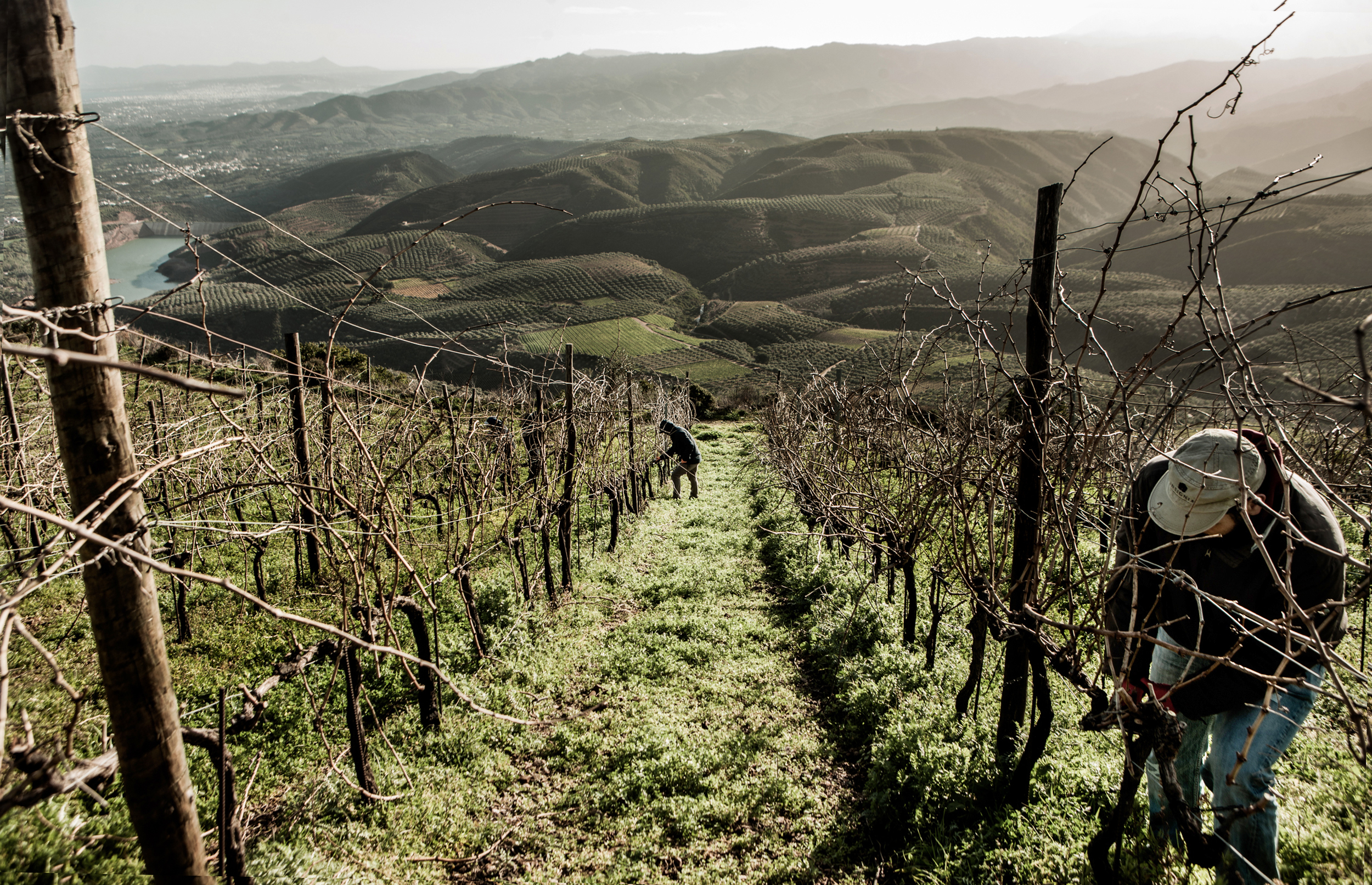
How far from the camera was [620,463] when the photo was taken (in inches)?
456

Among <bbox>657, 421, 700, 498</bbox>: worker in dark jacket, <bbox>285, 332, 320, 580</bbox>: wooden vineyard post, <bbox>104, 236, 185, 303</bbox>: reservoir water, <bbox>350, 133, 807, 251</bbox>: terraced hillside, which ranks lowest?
<bbox>104, 236, 185, 303</bbox>: reservoir water

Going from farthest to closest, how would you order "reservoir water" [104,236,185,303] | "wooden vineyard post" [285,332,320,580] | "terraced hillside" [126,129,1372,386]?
"reservoir water" [104,236,185,303], "terraced hillside" [126,129,1372,386], "wooden vineyard post" [285,332,320,580]

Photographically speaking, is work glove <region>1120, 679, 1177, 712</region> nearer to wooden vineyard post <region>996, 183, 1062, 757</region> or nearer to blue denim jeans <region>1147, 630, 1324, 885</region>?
blue denim jeans <region>1147, 630, 1324, 885</region>

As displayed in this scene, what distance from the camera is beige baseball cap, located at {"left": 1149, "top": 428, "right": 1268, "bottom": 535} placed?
239 cm

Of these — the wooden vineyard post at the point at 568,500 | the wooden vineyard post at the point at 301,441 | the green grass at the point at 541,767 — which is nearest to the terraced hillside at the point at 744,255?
the wooden vineyard post at the point at 568,500

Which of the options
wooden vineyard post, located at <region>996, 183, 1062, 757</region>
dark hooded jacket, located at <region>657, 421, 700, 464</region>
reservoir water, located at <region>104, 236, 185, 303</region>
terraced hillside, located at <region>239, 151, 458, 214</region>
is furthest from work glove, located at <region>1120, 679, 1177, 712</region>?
terraced hillside, located at <region>239, 151, 458, 214</region>

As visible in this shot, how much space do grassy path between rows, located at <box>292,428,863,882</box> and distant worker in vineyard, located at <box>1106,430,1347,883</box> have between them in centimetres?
175

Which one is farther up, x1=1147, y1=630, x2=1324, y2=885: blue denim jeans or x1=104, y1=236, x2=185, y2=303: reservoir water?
x1=1147, y1=630, x2=1324, y2=885: blue denim jeans

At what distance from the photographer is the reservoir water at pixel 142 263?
361ft

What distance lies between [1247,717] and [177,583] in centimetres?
754

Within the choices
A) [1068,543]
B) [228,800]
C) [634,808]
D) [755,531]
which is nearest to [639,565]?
[755,531]

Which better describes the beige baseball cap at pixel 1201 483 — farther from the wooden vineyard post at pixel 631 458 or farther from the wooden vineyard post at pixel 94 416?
the wooden vineyard post at pixel 631 458

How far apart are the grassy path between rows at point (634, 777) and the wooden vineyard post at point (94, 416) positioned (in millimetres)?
1666

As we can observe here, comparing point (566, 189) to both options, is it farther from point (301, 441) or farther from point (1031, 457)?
point (1031, 457)
